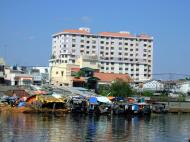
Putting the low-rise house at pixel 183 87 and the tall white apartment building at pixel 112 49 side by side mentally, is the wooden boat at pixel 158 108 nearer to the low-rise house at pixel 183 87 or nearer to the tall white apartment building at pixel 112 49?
the low-rise house at pixel 183 87

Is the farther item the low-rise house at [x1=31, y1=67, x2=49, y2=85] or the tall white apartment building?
the tall white apartment building

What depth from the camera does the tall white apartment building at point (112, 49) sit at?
11312 cm

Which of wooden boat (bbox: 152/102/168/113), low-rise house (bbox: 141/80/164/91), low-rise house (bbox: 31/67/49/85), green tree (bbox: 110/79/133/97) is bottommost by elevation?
wooden boat (bbox: 152/102/168/113)

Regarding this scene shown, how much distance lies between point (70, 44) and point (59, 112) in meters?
72.5

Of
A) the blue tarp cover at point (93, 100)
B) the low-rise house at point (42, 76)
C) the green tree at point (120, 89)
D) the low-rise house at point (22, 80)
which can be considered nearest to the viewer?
the blue tarp cover at point (93, 100)

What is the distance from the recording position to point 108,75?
3248 inches

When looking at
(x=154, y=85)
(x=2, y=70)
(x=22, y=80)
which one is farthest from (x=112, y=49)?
(x=2, y=70)

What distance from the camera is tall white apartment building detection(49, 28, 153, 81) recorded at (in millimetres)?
113125

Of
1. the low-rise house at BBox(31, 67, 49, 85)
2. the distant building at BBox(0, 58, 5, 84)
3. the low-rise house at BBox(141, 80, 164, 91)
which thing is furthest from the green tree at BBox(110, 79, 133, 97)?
the distant building at BBox(0, 58, 5, 84)

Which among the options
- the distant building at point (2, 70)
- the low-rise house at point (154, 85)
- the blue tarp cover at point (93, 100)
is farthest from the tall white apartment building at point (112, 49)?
the blue tarp cover at point (93, 100)

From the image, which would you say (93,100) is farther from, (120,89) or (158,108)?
(120,89)

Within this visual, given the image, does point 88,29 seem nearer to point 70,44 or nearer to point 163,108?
point 70,44

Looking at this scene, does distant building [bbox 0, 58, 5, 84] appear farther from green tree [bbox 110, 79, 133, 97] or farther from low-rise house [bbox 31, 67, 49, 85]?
green tree [bbox 110, 79, 133, 97]

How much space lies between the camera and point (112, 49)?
117750 millimetres
